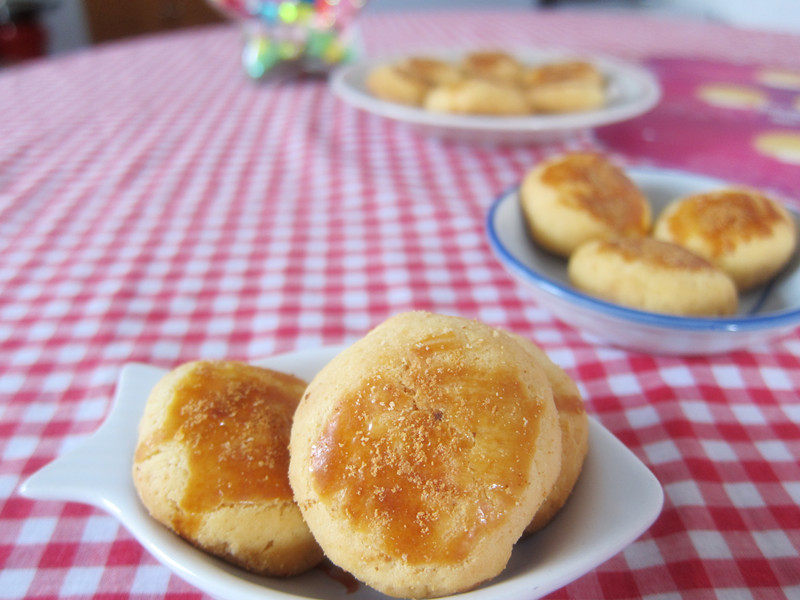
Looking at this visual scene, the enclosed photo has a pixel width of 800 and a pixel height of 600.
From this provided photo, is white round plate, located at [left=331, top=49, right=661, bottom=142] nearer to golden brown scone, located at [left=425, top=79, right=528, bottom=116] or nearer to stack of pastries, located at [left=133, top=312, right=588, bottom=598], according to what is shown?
golden brown scone, located at [left=425, top=79, right=528, bottom=116]

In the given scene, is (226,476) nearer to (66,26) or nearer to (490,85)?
(490,85)

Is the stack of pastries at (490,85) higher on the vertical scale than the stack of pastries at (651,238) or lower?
higher

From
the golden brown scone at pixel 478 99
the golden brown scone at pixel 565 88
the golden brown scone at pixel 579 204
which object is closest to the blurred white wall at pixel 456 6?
the golden brown scone at pixel 565 88

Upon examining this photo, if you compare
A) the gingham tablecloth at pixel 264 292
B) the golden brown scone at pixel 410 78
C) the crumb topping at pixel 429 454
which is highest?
the golden brown scone at pixel 410 78

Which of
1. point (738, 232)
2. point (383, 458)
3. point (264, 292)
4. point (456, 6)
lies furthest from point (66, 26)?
point (383, 458)

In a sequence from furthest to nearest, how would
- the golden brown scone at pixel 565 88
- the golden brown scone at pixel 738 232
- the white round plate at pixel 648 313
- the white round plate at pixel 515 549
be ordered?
the golden brown scone at pixel 565 88 → the golden brown scone at pixel 738 232 → the white round plate at pixel 648 313 → the white round plate at pixel 515 549

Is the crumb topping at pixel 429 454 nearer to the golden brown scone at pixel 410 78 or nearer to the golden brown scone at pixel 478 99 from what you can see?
the golden brown scone at pixel 478 99

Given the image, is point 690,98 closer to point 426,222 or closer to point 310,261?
point 426,222

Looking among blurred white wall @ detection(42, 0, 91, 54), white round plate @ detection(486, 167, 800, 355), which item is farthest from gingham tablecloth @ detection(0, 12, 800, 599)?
blurred white wall @ detection(42, 0, 91, 54)
